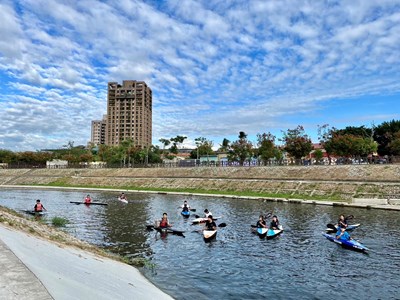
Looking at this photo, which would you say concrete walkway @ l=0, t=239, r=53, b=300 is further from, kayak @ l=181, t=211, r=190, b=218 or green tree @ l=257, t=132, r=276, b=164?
green tree @ l=257, t=132, r=276, b=164

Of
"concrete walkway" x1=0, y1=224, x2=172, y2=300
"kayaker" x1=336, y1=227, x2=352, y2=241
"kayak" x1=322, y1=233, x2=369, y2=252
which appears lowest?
"kayak" x1=322, y1=233, x2=369, y2=252

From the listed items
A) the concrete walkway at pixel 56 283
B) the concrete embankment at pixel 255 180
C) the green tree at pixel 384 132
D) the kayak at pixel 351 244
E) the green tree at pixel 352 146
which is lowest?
the kayak at pixel 351 244

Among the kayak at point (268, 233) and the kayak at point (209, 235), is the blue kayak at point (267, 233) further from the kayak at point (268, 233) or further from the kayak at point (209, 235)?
the kayak at point (209, 235)

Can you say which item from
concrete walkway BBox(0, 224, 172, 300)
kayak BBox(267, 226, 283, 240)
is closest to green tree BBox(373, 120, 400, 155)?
kayak BBox(267, 226, 283, 240)

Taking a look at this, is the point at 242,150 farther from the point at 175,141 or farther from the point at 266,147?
the point at 175,141

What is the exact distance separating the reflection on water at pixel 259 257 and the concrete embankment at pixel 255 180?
14.2m

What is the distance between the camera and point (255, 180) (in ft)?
220

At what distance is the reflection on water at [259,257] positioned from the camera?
15.5 m

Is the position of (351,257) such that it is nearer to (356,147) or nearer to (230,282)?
(230,282)

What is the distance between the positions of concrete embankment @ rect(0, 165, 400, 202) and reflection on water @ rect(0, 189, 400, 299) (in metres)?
14.2

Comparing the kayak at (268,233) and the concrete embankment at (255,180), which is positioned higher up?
the concrete embankment at (255,180)

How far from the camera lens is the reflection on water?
50.8ft

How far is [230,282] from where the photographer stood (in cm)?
1636

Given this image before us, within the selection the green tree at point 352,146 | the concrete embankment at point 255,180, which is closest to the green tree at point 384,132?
the green tree at point 352,146
